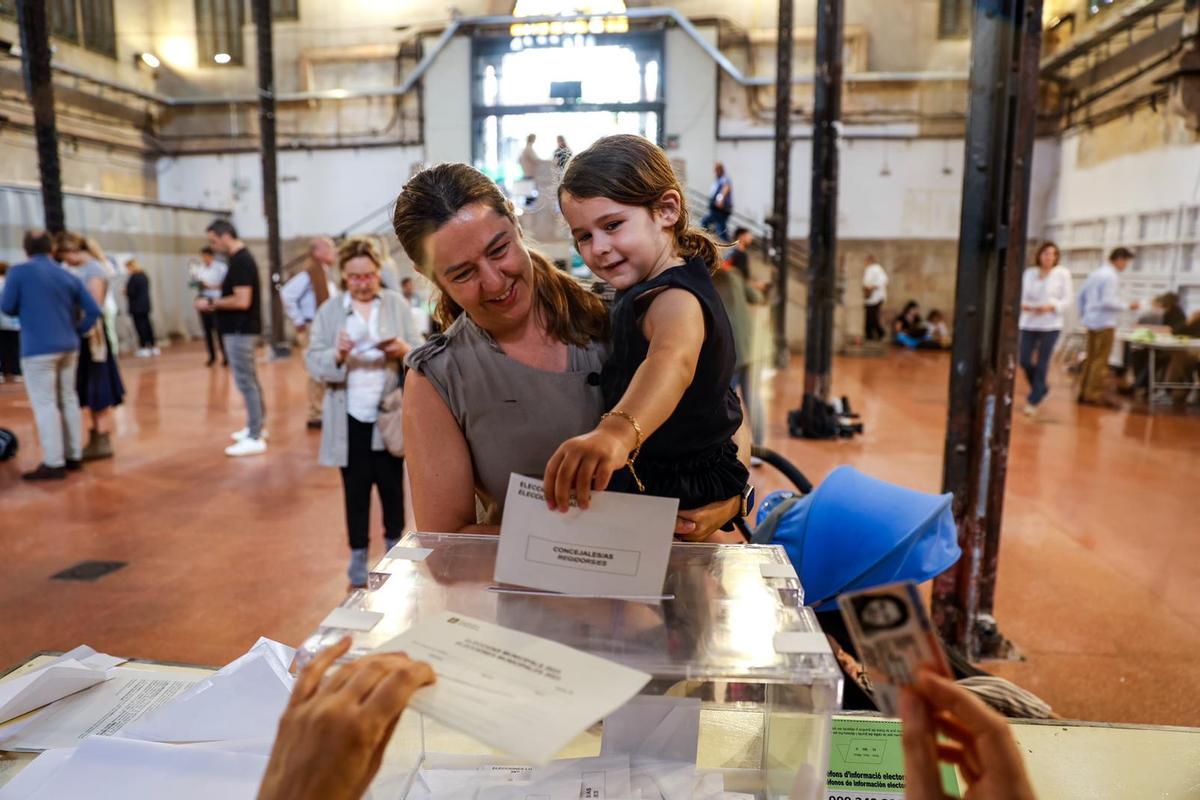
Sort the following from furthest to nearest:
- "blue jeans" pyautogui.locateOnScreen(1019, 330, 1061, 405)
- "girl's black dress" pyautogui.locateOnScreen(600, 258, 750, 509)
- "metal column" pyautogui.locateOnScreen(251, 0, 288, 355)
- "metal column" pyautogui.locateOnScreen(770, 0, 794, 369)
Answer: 1. "metal column" pyautogui.locateOnScreen(251, 0, 288, 355)
2. "metal column" pyautogui.locateOnScreen(770, 0, 794, 369)
3. "blue jeans" pyautogui.locateOnScreen(1019, 330, 1061, 405)
4. "girl's black dress" pyautogui.locateOnScreen(600, 258, 750, 509)

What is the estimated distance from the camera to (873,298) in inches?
659

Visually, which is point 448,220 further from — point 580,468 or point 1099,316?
point 1099,316

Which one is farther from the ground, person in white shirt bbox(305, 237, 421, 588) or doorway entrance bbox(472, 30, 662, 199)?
doorway entrance bbox(472, 30, 662, 199)

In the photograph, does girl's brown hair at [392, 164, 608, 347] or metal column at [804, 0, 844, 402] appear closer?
girl's brown hair at [392, 164, 608, 347]

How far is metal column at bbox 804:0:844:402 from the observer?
7.16 m

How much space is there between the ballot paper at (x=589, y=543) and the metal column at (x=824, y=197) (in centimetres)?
680

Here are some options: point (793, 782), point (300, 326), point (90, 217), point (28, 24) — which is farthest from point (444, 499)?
point (90, 217)

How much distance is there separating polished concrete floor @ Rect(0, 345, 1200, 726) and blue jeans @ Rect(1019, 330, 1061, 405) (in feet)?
0.96

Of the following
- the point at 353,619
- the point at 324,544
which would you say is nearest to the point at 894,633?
the point at 353,619

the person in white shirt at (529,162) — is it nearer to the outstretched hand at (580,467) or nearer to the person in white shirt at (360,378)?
the person in white shirt at (360,378)

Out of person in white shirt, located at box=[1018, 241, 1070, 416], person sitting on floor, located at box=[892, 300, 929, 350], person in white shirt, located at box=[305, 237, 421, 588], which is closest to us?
person in white shirt, located at box=[305, 237, 421, 588]

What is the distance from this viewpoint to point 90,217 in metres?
15.1

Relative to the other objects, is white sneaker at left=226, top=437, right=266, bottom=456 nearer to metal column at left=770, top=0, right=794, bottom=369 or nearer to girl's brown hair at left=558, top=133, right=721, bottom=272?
girl's brown hair at left=558, top=133, right=721, bottom=272

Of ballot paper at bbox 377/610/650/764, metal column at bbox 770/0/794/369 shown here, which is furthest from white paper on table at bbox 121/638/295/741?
metal column at bbox 770/0/794/369
